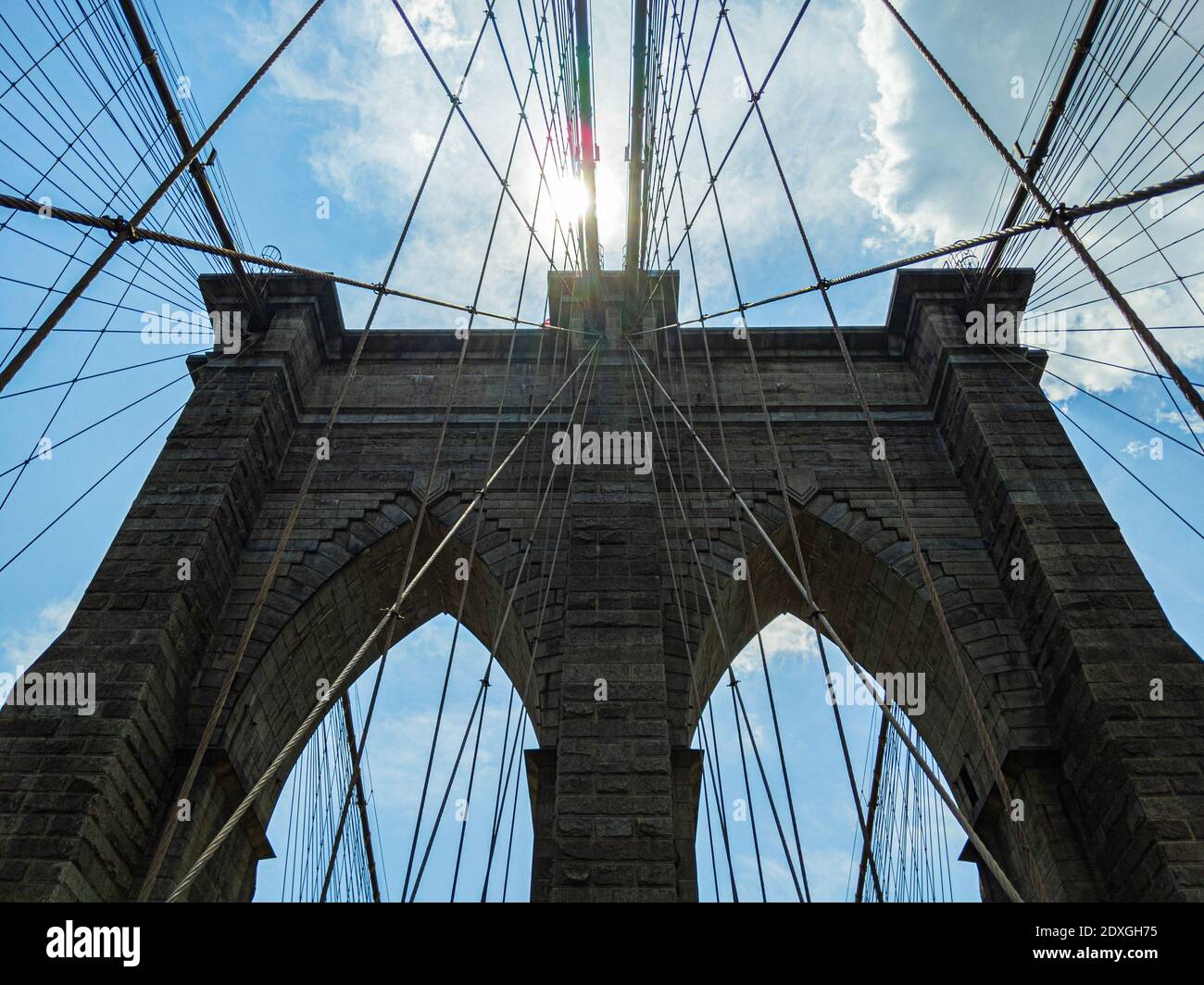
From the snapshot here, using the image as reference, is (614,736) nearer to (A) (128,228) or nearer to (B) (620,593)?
(B) (620,593)

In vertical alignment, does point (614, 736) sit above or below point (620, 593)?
below

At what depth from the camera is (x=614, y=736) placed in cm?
709

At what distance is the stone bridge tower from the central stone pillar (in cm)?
3

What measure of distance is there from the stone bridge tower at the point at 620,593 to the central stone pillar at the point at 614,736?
0.03m

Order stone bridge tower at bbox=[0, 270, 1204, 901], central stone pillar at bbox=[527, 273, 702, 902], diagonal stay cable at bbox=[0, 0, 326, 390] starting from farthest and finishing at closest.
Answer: stone bridge tower at bbox=[0, 270, 1204, 901] → central stone pillar at bbox=[527, 273, 702, 902] → diagonal stay cable at bbox=[0, 0, 326, 390]

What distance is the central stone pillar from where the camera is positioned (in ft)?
20.9

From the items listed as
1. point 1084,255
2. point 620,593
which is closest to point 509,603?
point 620,593

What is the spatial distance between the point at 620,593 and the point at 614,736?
1419 millimetres

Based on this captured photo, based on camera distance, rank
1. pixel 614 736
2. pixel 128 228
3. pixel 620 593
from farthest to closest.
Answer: pixel 620 593 → pixel 614 736 → pixel 128 228

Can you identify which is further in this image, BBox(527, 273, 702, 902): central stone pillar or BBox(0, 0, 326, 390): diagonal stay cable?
BBox(527, 273, 702, 902): central stone pillar

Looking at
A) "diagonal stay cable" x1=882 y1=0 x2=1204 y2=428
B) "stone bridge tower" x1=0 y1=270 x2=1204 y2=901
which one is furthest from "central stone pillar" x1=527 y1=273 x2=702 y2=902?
"diagonal stay cable" x1=882 y1=0 x2=1204 y2=428

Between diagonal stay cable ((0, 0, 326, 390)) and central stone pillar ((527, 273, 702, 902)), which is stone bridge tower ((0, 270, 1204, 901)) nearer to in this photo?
central stone pillar ((527, 273, 702, 902))
